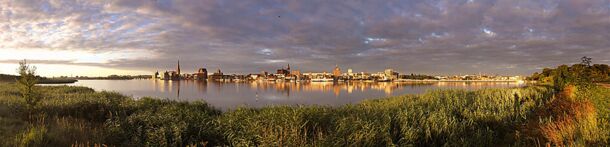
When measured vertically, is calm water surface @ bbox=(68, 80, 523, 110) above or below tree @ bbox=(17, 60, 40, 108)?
below

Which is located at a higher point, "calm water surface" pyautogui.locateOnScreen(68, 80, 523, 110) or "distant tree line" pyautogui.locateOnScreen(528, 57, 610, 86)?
"distant tree line" pyautogui.locateOnScreen(528, 57, 610, 86)

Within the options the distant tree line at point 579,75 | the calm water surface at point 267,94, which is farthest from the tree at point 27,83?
the distant tree line at point 579,75

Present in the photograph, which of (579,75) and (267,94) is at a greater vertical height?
(579,75)

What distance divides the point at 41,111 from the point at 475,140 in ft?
72.5

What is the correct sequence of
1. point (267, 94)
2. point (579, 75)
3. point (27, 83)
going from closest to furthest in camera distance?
point (27, 83)
point (579, 75)
point (267, 94)

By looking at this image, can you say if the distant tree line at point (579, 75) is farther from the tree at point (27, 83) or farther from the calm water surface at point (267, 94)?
the tree at point (27, 83)

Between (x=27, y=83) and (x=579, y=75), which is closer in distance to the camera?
(x=27, y=83)

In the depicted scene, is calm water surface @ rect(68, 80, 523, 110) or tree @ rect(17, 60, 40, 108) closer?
tree @ rect(17, 60, 40, 108)

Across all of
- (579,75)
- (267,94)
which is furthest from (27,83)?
(267,94)

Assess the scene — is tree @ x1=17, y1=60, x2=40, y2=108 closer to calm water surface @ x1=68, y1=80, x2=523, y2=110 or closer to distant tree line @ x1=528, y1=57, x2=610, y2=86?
calm water surface @ x1=68, y1=80, x2=523, y2=110

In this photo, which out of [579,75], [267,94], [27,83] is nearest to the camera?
[27,83]

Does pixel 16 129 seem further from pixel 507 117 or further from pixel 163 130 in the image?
pixel 507 117

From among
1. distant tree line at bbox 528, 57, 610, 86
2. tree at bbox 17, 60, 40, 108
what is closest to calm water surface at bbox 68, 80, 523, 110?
tree at bbox 17, 60, 40, 108

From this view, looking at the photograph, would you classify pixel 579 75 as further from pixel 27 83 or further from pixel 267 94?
pixel 267 94
